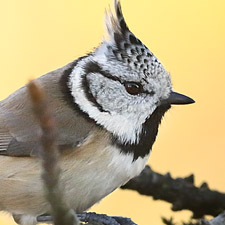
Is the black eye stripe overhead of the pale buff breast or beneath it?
overhead

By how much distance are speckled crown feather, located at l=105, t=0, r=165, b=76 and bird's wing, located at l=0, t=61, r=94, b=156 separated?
0.99 ft

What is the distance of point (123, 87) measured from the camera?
109 inches

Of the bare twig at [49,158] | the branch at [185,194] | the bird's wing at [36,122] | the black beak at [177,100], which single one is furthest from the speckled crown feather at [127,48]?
the bare twig at [49,158]

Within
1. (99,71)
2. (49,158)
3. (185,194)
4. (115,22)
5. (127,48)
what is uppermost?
(115,22)

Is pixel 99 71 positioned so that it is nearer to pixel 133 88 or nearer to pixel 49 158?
pixel 133 88

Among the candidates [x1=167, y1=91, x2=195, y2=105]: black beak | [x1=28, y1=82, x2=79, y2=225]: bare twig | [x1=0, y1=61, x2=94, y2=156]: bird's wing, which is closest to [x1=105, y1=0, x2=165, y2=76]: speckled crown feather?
[x1=167, y1=91, x2=195, y2=105]: black beak

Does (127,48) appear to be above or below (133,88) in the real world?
above

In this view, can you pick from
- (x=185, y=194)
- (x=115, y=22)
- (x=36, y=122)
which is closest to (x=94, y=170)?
(x=36, y=122)

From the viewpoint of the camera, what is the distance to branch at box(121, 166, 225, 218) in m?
2.89

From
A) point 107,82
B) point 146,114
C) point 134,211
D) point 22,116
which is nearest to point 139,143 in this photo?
point 146,114

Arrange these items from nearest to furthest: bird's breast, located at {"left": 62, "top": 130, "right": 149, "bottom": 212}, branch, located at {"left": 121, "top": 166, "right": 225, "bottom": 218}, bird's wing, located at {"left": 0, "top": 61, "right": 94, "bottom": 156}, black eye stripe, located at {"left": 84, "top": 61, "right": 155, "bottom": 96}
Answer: bird's breast, located at {"left": 62, "top": 130, "right": 149, "bottom": 212}, bird's wing, located at {"left": 0, "top": 61, "right": 94, "bottom": 156}, black eye stripe, located at {"left": 84, "top": 61, "right": 155, "bottom": 96}, branch, located at {"left": 121, "top": 166, "right": 225, "bottom": 218}

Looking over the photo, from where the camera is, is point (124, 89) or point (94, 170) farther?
point (124, 89)

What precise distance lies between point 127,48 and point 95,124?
1.31 ft

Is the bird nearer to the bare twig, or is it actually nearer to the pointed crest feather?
the pointed crest feather
